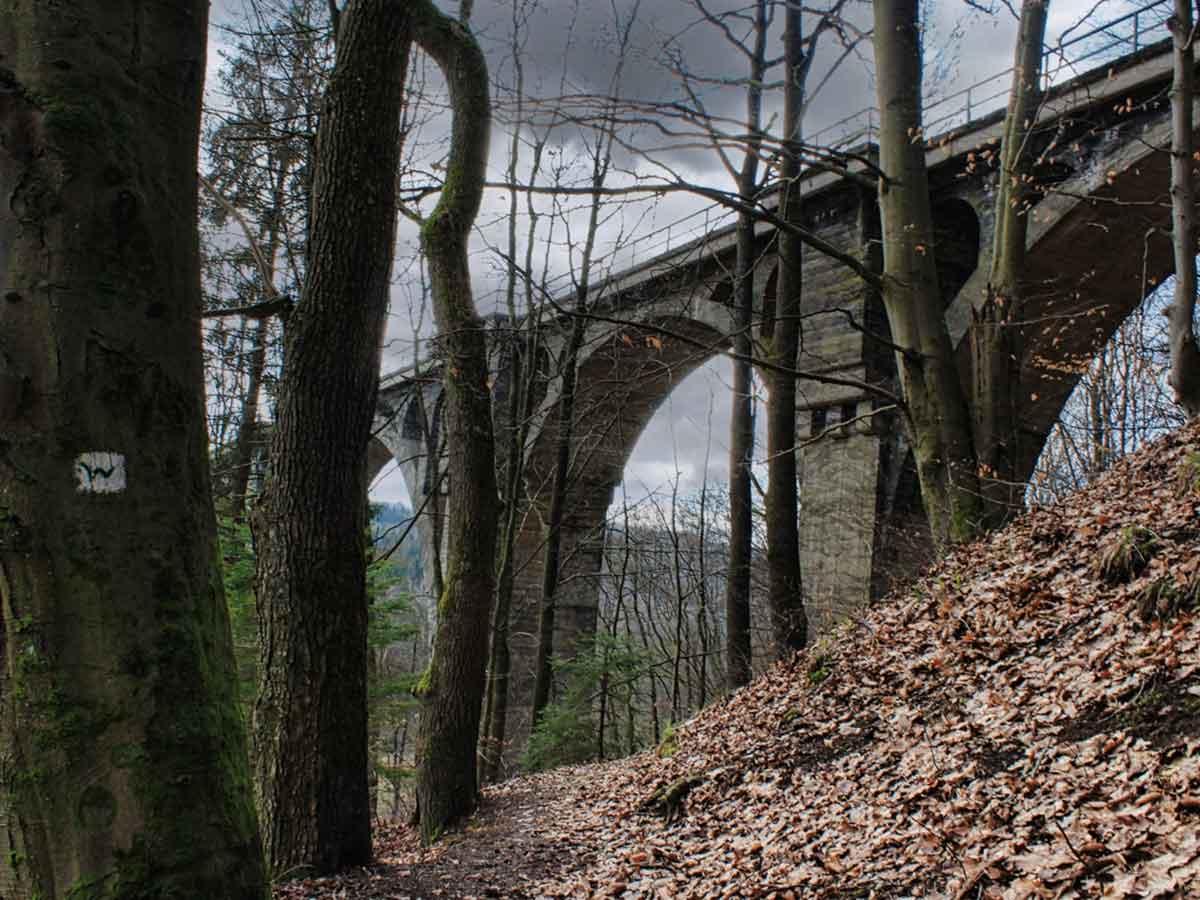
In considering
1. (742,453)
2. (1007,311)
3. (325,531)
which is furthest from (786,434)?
(325,531)

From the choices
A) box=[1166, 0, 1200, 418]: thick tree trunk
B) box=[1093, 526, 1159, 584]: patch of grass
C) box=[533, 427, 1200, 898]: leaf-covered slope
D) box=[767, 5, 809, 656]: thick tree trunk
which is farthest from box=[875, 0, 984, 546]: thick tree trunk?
box=[1093, 526, 1159, 584]: patch of grass

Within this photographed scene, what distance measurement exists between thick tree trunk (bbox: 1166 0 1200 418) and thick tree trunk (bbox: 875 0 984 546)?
1491mm

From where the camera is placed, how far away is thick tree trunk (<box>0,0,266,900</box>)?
158 cm

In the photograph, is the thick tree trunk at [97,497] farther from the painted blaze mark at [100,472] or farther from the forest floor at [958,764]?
the forest floor at [958,764]

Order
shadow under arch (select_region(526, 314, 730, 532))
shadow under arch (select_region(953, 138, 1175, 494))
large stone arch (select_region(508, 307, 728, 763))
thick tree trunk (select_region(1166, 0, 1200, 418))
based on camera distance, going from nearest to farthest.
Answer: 1. thick tree trunk (select_region(1166, 0, 1200, 418))
2. shadow under arch (select_region(953, 138, 1175, 494))
3. shadow under arch (select_region(526, 314, 730, 532))
4. large stone arch (select_region(508, 307, 728, 763))

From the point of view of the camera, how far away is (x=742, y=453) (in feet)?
32.6

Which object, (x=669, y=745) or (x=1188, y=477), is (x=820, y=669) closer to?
(x=669, y=745)

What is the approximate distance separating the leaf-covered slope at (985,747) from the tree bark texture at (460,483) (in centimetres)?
111

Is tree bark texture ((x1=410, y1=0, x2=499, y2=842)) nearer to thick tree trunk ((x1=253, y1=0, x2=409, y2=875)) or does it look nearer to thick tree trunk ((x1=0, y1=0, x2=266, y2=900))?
thick tree trunk ((x1=253, y1=0, x2=409, y2=875))

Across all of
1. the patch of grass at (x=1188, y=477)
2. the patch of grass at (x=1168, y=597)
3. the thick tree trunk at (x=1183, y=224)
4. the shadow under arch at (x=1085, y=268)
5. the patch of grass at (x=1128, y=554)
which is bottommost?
the patch of grass at (x=1168, y=597)

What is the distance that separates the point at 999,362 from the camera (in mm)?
6512

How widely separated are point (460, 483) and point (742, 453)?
14.7ft

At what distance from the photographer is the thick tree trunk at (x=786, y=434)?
853 centimetres

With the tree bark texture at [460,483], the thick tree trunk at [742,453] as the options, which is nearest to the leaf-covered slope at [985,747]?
the tree bark texture at [460,483]
